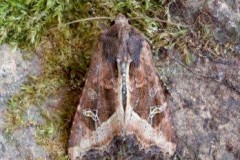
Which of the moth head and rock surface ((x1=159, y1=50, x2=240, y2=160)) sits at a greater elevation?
the moth head

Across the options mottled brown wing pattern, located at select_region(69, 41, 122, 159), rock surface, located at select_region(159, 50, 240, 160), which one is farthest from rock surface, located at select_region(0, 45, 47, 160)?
rock surface, located at select_region(159, 50, 240, 160)

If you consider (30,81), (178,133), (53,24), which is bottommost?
(178,133)

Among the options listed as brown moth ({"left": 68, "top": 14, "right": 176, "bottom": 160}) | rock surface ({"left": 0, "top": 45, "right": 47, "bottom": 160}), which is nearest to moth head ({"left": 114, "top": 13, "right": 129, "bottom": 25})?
brown moth ({"left": 68, "top": 14, "right": 176, "bottom": 160})

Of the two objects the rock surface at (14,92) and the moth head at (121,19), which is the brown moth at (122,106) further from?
the rock surface at (14,92)

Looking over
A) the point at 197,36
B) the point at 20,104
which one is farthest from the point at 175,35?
the point at 20,104

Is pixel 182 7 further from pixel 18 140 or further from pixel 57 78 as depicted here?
pixel 18 140

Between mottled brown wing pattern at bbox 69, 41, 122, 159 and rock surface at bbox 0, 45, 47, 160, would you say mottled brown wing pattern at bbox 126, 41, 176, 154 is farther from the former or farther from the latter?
rock surface at bbox 0, 45, 47, 160
